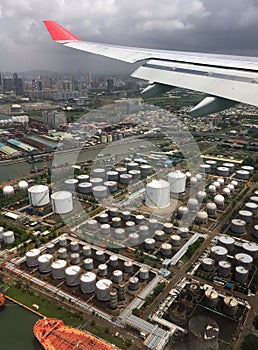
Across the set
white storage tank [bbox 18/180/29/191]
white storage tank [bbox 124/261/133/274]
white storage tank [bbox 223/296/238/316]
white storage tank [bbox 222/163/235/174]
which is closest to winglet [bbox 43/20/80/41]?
white storage tank [bbox 124/261/133/274]

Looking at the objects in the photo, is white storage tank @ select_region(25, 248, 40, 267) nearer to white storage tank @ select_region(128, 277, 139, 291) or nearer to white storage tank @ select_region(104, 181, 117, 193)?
white storage tank @ select_region(128, 277, 139, 291)

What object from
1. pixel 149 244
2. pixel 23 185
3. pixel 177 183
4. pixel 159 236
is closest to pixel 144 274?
pixel 149 244

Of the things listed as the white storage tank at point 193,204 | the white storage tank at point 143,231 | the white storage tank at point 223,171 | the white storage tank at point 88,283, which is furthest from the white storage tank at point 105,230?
the white storage tank at point 223,171

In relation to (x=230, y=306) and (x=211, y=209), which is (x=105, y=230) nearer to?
(x=211, y=209)

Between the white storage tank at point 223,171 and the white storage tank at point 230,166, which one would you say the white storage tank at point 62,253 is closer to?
the white storage tank at point 223,171

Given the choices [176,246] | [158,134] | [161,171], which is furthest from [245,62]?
[158,134]

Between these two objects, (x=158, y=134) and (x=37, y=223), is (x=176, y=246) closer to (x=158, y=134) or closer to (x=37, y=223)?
(x=37, y=223)
